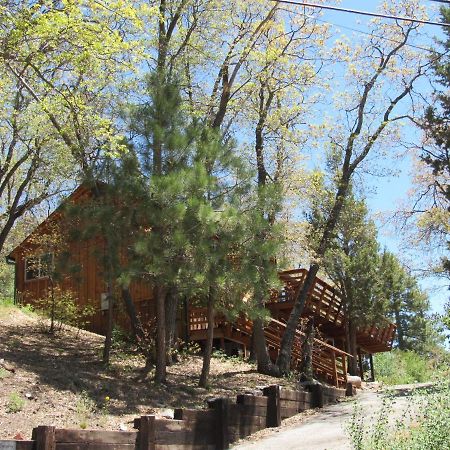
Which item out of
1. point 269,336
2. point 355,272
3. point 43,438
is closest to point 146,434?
point 43,438

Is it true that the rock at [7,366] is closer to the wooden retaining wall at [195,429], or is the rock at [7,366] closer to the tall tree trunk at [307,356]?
the wooden retaining wall at [195,429]

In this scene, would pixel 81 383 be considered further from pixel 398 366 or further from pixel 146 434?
pixel 398 366

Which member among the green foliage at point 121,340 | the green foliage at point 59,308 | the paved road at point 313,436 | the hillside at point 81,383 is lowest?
the paved road at point 313,436

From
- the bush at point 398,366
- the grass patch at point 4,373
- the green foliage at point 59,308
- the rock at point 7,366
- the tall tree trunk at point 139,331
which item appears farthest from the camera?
the bush at point 398,366

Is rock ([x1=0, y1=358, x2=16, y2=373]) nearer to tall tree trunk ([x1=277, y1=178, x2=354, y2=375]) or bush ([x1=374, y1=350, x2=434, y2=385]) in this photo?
tall tree trunk ([x1=277, y1=178, x2=354, y2=375])

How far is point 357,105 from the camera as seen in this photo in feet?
60.5

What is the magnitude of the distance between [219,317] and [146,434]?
10.5 meters

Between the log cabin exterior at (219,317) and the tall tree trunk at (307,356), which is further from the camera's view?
the log cabin exterior at (219,317)

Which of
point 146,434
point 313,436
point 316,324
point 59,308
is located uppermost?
point 59,308

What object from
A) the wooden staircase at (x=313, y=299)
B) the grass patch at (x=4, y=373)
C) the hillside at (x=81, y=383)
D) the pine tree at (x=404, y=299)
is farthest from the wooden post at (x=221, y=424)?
the pine tree at (x=404, y=299)

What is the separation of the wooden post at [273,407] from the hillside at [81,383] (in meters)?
1.30

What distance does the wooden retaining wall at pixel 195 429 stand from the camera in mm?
7102

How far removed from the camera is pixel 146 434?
26.8 ft

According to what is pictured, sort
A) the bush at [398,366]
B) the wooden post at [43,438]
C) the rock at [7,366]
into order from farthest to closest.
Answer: the bush at [398,366]
the rock at [7,366]
the wooden post at [43,438]
